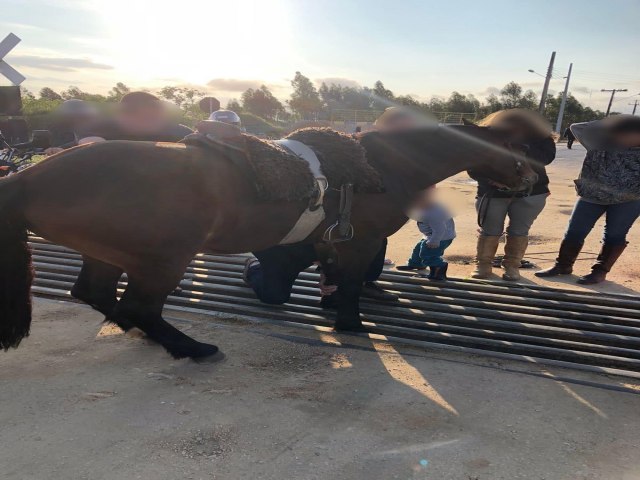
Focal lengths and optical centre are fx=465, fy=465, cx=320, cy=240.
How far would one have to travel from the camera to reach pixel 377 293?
3945mm

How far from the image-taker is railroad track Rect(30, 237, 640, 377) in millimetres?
3098

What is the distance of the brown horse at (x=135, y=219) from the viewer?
2.26m

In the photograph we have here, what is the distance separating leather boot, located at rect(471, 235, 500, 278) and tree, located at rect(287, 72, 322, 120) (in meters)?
62.8

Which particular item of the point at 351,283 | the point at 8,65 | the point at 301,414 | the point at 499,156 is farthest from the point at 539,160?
the point at 8,65

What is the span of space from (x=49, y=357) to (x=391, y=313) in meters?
2.38

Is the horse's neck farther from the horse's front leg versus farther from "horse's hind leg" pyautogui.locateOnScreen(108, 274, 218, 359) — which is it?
"horse's hind leg" pyautogui.locateOnScreen(108, 274, 218, 359)

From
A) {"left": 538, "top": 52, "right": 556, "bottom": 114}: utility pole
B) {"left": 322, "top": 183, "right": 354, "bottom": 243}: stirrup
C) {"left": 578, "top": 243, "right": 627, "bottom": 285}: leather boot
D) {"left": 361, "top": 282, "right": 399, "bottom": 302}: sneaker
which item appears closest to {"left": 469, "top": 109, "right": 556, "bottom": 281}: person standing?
{"left": 578, "top": 243, "right": 627, "bottom": 285}: leather boot

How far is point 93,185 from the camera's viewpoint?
225 centimetres

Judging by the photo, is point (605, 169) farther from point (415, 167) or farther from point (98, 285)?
point (98, 285)

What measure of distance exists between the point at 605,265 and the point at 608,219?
450 millimetres

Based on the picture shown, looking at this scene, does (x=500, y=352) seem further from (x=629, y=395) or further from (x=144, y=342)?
(x=144, y=342)

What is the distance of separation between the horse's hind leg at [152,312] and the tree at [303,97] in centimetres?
6468

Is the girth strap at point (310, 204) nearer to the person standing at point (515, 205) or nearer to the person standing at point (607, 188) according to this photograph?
the person standing at point (515, 205)

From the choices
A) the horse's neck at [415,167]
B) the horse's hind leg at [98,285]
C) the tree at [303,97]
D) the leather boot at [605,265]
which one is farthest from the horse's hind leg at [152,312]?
the tree at [303,97]
